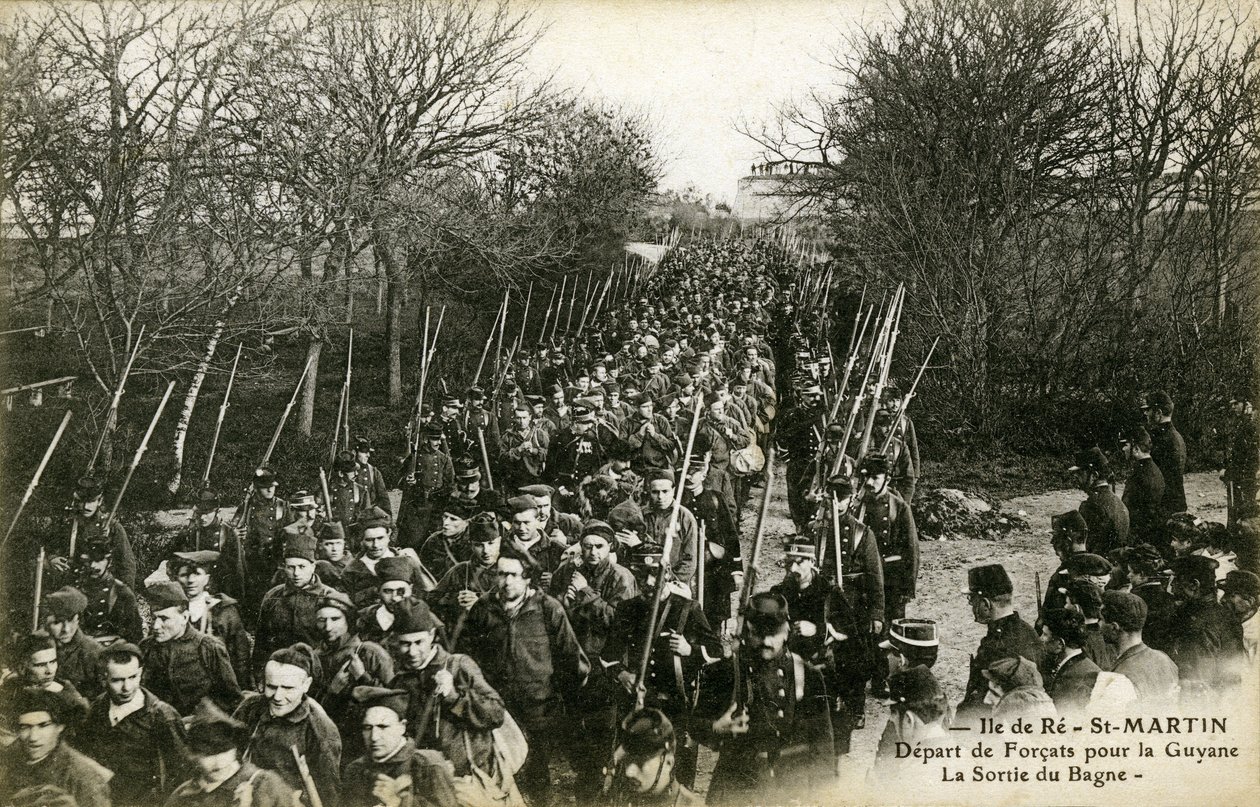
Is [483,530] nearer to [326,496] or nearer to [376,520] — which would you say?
[376,520]

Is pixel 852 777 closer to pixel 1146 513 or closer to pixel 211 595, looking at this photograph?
pixel 1146 513

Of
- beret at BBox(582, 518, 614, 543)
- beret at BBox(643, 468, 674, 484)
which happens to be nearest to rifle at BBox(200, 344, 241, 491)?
beret at BBox(582, 518, 614, 543)

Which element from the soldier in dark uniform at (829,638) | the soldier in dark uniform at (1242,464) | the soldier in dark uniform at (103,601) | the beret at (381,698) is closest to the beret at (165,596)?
the soldier in dark uniform at (103,601)

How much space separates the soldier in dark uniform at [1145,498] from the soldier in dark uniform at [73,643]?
227 inches

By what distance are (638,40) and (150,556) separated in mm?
4258

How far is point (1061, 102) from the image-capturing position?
6.82 meters

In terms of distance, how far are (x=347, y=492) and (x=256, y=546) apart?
0.76 meters

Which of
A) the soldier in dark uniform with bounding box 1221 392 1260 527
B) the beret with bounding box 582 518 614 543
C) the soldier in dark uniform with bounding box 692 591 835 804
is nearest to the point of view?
the soldier in dark uniform with bounding box 692 591 835 804

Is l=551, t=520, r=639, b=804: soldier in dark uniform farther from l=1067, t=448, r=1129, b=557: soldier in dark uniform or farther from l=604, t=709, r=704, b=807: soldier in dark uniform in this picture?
l=1067, t=448, r=1129, b=557: soldier in dark uniform

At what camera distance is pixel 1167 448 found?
5602 mm

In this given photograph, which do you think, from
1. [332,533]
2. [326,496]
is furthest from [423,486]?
[332,533]

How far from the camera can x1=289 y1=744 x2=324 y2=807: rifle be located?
4.23m

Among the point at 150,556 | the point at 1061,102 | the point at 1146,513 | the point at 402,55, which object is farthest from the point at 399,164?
the point at 1146,513

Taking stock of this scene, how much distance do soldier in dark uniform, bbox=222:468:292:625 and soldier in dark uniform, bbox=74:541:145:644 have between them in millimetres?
480
